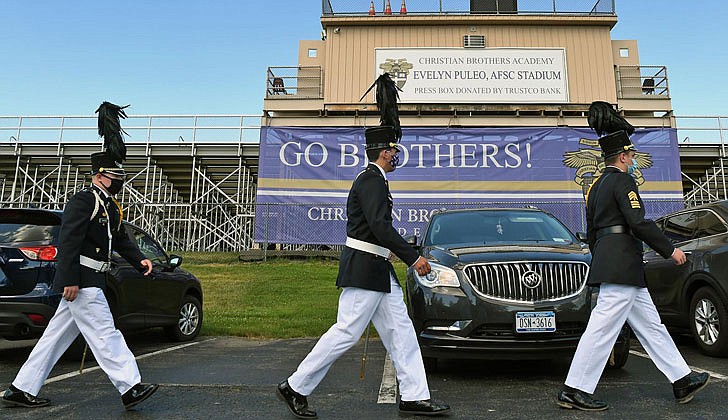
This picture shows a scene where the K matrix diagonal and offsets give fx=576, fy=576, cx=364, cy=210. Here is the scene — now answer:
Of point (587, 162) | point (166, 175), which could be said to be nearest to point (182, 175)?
point (166, 175)

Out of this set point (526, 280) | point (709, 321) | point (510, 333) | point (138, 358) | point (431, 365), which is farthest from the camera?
point (138, 358)

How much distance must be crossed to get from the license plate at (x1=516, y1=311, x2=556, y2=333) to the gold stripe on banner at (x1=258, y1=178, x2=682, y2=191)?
14.0m

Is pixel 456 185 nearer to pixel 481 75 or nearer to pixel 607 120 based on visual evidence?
pixel 481 75

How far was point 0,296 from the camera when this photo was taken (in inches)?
215

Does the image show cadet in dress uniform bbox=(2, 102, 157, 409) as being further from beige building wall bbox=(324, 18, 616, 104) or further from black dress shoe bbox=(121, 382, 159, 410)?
beige building wall bbox=(324, 18, 616, 104)

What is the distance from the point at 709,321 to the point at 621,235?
2.60 meters

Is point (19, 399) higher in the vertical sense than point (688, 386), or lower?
lower

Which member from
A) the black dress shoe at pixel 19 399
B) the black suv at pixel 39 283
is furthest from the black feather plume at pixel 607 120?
the black dress shoe at pixel 19 399

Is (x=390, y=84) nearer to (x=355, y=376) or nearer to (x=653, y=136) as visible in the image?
(x=355, y=376)

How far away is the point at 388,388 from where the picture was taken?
4551 millimetres

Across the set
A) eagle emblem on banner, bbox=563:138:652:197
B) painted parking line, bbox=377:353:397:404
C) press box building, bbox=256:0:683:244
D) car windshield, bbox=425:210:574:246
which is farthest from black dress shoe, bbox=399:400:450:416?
eagle emblem on banner, bbox=563:138:652:197

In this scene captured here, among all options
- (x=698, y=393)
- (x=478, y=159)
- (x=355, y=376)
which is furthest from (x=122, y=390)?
(x=478, y=159)

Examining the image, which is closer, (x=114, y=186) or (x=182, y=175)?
(x=114, y=186)

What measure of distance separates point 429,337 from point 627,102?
18.5m
